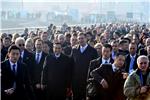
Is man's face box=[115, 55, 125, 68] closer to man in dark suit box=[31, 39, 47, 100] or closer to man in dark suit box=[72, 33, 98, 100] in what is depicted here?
man in dark suit box=[31, 39, 47, 100]

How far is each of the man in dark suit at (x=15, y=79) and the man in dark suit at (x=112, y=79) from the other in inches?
52.2

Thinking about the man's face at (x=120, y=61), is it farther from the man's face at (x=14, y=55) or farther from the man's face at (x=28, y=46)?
the man's face at (x=28, y=46)

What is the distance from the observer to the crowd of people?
8892mm

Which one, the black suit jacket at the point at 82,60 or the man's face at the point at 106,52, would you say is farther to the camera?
the black suit jacket at the point at 82,60

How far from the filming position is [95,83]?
31.8 ft

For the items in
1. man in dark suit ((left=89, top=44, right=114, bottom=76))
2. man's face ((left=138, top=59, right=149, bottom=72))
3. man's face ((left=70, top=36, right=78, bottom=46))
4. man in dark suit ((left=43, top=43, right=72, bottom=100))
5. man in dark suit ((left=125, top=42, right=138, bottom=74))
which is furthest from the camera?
man's face ((left=70, top=36, right=78, bottom=46))

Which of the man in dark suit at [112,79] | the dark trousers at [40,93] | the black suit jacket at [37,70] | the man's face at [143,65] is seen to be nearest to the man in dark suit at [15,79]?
the man in dark suit at [112,79]

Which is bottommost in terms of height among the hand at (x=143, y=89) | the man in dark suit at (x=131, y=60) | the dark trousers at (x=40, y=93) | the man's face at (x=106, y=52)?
the dark trousers at (x=40, y=93)

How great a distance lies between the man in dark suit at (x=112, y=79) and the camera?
370 inches

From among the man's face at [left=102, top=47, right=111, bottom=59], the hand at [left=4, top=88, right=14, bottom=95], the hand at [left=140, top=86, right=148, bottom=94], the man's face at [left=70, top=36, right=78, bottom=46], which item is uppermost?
the man's face at [left=70, top=36, right=78, bottom=46]

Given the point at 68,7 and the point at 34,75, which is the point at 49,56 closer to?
the point at 34,75

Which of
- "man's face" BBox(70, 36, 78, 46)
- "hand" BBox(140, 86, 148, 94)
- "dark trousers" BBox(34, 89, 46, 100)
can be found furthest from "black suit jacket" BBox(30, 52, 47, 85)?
"hand" BBox(140, 86, 148, 94)

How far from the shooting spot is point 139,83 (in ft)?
28.1

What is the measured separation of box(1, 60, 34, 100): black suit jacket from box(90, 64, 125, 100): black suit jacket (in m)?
1.31
